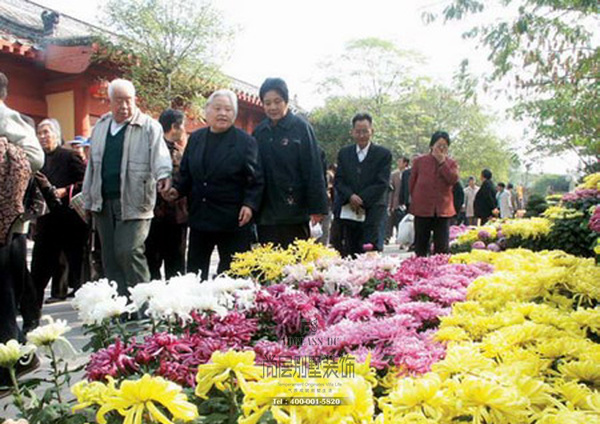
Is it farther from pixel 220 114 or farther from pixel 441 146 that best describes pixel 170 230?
pixel 441 146

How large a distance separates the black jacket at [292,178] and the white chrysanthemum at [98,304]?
1976 millimetres

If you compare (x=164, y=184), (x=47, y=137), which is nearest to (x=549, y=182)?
(x=47, y=137)

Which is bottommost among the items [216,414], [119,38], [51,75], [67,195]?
[216,414]

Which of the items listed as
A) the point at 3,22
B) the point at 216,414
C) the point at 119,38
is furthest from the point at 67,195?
the point at 3,22

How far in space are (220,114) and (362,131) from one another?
1703 mm

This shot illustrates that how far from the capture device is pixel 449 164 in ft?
16.5

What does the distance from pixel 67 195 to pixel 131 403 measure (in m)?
3.99

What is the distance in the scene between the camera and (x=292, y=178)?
3621mm

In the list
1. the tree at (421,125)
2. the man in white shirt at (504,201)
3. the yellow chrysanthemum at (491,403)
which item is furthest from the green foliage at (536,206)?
the tree at (421,125)

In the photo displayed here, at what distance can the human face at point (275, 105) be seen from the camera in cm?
358

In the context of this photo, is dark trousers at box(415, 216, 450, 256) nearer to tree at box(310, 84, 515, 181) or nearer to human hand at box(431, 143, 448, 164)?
human hand at box(431, 143, 448, 164)

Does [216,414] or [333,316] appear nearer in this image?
[216,414]

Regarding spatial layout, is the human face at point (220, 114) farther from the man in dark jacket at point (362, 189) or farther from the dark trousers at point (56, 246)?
the dark trousers at point (56, 246)

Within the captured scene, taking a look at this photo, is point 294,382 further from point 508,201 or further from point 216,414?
point 508,201
